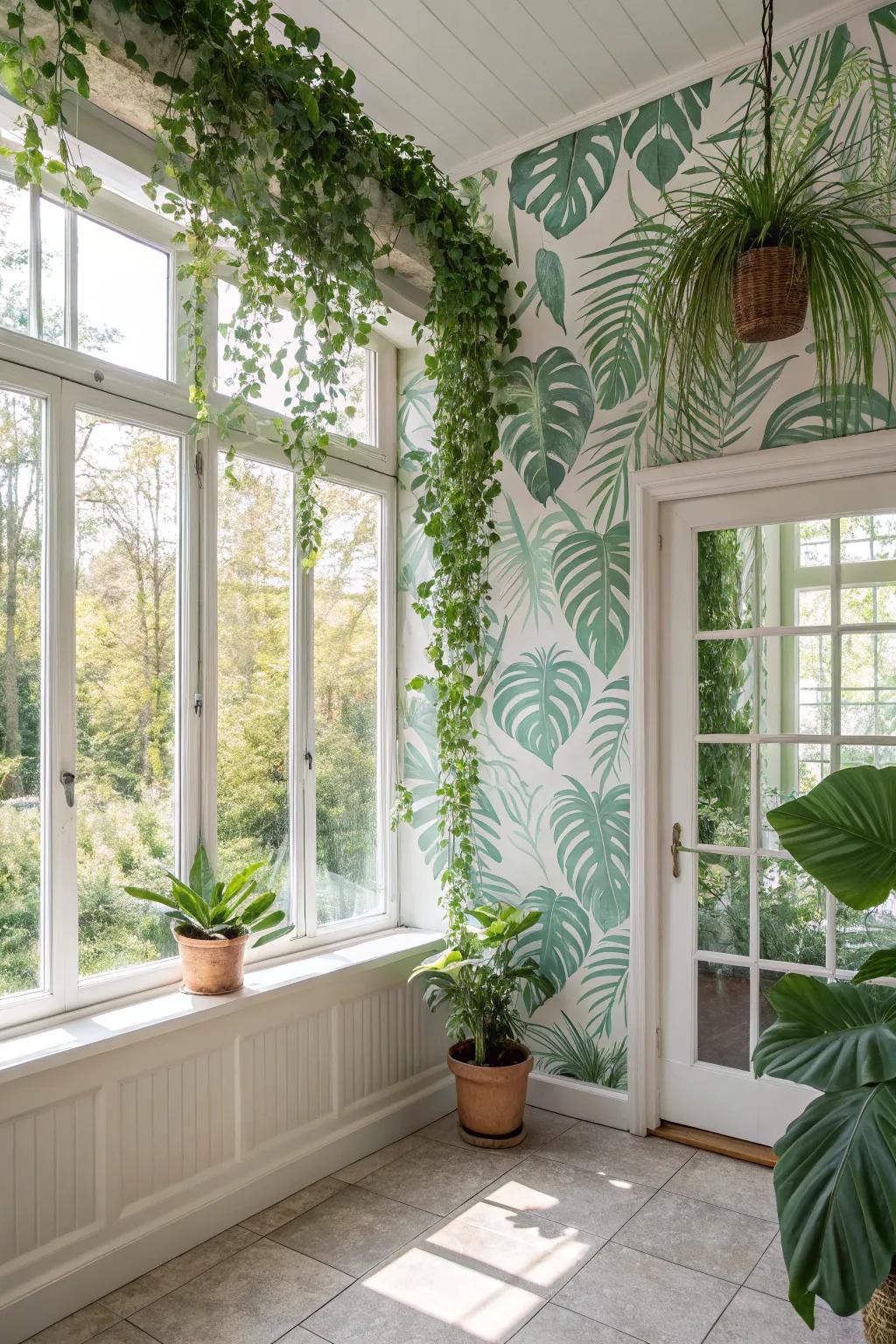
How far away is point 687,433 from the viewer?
2982 millimetres

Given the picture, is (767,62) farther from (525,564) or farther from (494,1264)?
(494,1264)

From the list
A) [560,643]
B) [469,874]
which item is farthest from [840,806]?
[469,874]

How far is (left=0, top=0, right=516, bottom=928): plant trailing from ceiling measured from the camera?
2.09 m

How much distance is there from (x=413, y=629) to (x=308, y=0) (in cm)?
198

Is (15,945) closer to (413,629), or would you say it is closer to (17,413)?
(17,413)

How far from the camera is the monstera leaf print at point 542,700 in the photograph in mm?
3268

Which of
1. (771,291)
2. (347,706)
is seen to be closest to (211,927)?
(347,706)

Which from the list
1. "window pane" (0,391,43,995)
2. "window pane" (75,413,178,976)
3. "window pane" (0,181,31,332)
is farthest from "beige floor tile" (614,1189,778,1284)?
"window pane" (0,181,31,332)

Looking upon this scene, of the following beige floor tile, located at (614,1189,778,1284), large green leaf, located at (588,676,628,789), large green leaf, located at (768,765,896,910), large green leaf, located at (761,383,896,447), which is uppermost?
large green leaf, located at (761,383,896,447)

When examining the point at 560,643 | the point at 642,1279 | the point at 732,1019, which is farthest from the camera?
the point at 560,643

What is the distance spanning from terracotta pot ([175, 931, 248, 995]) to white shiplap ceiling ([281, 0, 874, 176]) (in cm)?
255

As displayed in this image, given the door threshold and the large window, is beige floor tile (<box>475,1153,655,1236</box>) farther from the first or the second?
the large window

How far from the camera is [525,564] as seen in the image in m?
3.38

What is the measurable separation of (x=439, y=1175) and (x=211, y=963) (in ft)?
3.19
